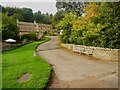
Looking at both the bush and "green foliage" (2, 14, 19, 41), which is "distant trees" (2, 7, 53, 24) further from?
the bush

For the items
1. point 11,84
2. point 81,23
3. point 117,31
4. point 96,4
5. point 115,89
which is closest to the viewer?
point 115,89

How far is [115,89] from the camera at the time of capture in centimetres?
1016

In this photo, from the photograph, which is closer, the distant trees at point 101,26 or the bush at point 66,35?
the distant trees at point 101,26

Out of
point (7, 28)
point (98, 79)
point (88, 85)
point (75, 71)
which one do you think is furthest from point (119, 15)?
point (7, 28)

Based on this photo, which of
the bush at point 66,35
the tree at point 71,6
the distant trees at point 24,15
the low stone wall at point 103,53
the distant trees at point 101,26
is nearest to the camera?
the low stone wall at point 103,53

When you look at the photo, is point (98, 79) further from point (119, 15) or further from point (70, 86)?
point (119, 15)

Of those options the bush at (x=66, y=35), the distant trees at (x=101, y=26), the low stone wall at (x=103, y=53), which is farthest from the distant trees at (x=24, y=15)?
the low stone wall at (x=103, y=53)

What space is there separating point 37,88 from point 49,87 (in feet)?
2.26

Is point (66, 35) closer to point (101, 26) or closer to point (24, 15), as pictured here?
point (101, 26)

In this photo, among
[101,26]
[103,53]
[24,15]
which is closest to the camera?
[103,53]

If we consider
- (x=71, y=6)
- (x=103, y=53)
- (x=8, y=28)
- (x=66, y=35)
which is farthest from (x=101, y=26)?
(x=8, y=28)

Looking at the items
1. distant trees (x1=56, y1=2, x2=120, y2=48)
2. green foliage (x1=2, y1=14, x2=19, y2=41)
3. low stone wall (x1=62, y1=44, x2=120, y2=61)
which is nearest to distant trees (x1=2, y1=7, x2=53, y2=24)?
green foliage (x1=2, y1=14, x2=19, y2=41)

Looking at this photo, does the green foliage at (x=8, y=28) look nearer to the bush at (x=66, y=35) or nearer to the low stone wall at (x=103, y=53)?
the bush at (x=66, y=35)

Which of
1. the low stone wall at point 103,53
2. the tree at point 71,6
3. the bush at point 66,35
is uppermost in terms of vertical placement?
the tree at point 71,6
